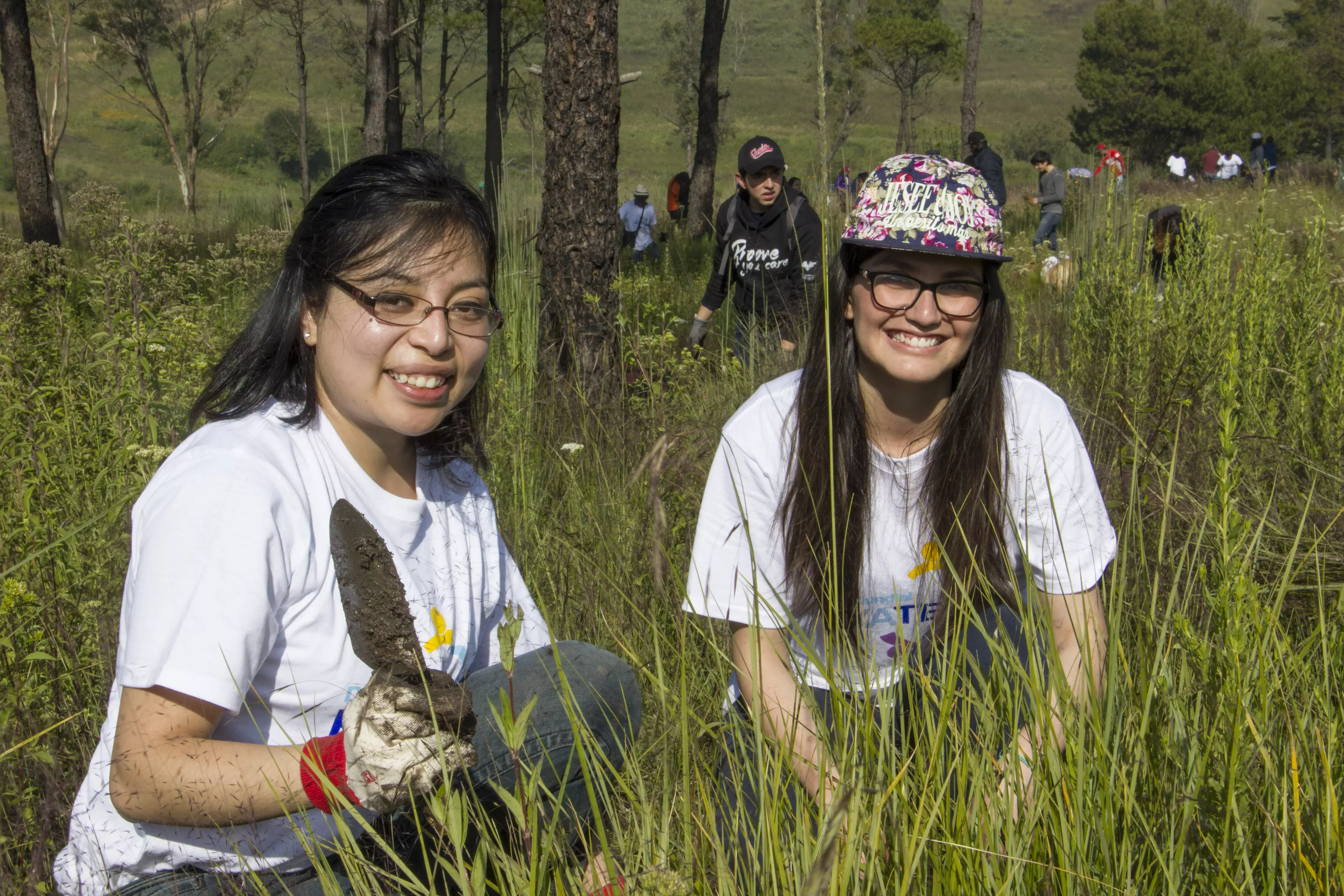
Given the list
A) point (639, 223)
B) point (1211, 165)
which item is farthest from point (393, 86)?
point (1211, 165)

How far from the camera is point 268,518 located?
5.02 ft

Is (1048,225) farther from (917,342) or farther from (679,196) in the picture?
(917,342)

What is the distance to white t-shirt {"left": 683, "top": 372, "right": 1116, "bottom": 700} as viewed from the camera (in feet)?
6.28

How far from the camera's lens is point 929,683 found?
1.36 metres

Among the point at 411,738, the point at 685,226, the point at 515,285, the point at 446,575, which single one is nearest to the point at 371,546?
the point at 411,738

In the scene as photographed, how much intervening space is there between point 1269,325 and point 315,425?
120 inches

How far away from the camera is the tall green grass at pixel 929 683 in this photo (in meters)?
1.15

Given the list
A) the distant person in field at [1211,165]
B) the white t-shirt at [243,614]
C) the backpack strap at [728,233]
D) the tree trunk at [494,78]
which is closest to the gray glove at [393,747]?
the white t-shirt at [243,614]

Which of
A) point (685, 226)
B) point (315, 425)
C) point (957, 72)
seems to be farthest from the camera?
point (957, 72)

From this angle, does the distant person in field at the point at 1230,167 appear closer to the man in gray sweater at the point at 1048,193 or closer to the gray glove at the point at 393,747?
the man in gray sweater at the point at 1048,193

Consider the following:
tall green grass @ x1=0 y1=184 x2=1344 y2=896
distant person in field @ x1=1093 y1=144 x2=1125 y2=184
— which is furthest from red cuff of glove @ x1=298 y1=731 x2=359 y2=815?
distant person in field @ x1=1093 y1=144 x2=1125 y2=184

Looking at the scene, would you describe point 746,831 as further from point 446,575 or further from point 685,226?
point 685,226

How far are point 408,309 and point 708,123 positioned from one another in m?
14.3

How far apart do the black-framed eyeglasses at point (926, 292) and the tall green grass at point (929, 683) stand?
0.48 metres
